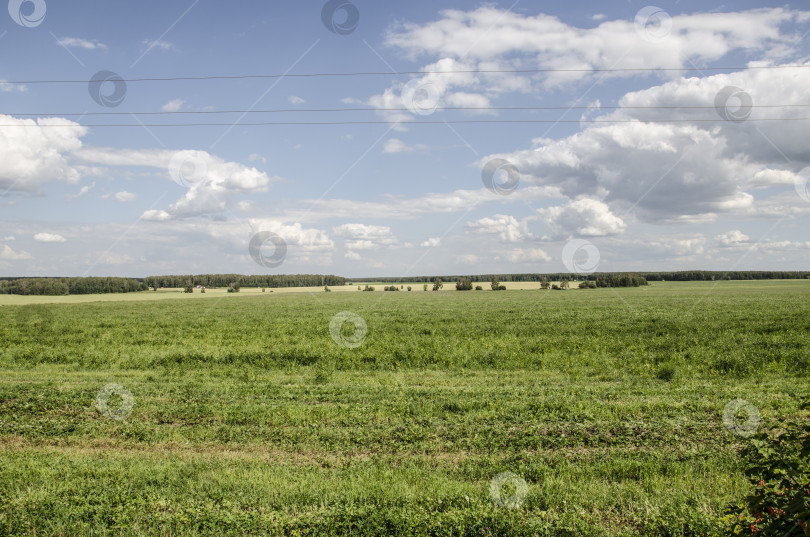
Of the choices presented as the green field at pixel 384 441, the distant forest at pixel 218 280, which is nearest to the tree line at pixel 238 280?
the distant forest at pixel 218 280

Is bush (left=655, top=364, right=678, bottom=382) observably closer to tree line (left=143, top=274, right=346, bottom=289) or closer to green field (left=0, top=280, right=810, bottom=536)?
green field (left=0, top=280, right=810, bottom=536)

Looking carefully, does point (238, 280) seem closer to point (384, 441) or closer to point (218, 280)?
point (218, 280)

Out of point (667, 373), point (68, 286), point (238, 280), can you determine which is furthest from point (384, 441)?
point (238, 280)

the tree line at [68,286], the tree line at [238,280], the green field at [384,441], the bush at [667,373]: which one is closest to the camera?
the green field at [384,441]

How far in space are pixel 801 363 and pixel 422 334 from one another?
54.9 ft

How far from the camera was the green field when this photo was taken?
604 cm

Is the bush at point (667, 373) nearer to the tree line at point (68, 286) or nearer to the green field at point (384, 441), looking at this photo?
the green field at point (384, 441)

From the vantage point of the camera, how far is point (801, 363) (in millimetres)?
18828

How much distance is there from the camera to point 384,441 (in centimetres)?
895

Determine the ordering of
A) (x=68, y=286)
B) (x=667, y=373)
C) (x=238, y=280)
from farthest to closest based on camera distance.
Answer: (x=238, y=280), (x=68, y=286), (x=667, y=373)

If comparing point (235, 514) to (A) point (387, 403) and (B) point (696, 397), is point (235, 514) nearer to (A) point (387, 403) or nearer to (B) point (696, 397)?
(A) point (387, 403)

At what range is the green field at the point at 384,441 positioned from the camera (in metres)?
6.04

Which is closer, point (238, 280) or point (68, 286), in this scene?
point (68, 286)

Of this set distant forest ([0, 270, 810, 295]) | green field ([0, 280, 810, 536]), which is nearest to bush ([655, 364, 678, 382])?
green field ([0, 280, 810, 536])
